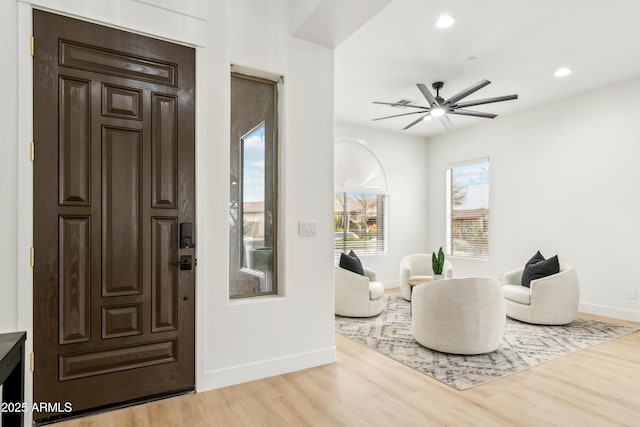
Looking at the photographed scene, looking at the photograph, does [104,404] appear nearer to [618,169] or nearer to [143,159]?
[143,159]

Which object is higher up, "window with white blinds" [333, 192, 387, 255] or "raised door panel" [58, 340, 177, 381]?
"window with white blinds" [333, 192, 387, 255]

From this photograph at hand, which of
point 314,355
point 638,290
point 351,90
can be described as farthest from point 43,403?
point 638,290

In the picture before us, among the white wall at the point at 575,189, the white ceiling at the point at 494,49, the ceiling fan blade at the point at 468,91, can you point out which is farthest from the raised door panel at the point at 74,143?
the white wall at the point at 575,189

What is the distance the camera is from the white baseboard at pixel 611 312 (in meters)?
4.39

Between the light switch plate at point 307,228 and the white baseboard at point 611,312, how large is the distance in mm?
4151

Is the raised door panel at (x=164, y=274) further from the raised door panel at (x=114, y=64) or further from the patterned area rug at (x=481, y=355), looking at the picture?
the patterned area rug at (x=481, y=355)

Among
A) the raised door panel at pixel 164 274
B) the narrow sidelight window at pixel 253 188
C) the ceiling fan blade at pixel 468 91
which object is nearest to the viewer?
the raised door panel at pixel 164 274

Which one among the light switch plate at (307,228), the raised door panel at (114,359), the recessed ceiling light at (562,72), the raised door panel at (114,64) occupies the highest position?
the recessed ceiling light at (562,72)

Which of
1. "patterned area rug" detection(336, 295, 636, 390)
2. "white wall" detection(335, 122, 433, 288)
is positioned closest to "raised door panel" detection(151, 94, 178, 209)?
"patterned area rug" detection(336, 295, 636, 390)

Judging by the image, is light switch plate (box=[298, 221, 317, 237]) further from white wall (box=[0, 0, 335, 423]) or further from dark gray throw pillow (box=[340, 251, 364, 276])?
dark gray throw pillow (box=[340, 251, 364, 276])

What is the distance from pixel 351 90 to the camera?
15.8 ft

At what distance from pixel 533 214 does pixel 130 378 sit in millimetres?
5495

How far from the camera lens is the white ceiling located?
9.93ft

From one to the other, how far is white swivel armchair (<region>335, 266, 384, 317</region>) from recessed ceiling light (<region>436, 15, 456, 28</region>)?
279 cm
